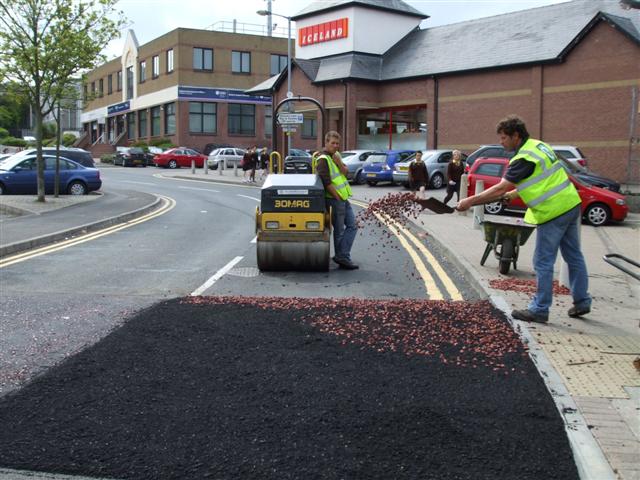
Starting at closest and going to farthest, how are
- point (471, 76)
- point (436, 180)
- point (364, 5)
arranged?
1. point (436, 180)
2. point (471, 76)
3. point (364, 5)

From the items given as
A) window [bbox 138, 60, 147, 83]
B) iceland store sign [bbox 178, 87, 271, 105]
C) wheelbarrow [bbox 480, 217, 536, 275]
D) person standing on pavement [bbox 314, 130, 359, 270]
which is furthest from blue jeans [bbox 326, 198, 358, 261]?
window [bbox 138, 60, 147, 83]

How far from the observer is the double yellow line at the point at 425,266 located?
843cm

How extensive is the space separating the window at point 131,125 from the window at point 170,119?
30.6ft

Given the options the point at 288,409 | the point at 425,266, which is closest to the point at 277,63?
the point at 425,266

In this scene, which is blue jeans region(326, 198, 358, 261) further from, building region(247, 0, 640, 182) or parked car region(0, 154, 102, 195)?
parked car region(0, 154, 102, 195)

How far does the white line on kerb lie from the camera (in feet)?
27.9

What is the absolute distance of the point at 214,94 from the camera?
2382 inches

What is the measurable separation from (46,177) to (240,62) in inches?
1584

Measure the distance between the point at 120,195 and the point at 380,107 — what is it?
1844 centimetres

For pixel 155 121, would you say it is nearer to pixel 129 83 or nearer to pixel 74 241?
pixel 129 83

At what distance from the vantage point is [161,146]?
193 ft

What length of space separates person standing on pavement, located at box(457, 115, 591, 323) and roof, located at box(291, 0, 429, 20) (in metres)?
34.3

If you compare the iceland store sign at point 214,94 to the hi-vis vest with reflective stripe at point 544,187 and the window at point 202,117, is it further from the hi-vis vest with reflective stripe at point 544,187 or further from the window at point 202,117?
the hi-vis vest with reflective stripe at point 544,187

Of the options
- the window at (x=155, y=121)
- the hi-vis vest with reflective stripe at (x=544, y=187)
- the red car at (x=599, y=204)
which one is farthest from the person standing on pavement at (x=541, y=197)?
the window at (x=155, y=121)
